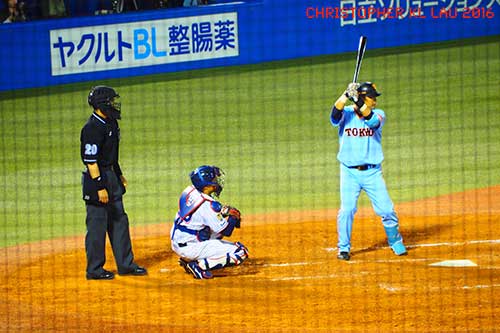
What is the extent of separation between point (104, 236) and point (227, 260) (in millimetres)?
1101

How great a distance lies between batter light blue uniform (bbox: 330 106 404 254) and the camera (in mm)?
9086

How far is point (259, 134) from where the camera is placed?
50.7 feet

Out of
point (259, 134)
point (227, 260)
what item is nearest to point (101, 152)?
point (227, 260)

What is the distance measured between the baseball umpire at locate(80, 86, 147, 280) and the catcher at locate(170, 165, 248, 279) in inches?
19.6

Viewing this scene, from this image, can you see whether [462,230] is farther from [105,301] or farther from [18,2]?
[18,2]

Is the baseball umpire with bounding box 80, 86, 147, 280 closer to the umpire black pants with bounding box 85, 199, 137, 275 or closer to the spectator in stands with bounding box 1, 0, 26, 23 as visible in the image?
the umpire black pants with bounding box 85, 199, 137, 275

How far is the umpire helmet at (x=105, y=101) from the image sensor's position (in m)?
8.77

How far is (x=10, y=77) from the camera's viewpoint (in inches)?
663

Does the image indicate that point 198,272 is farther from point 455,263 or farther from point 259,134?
point 259,134

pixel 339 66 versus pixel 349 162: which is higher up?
pixel 339 66

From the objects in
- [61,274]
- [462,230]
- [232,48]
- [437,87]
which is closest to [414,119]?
[437,87]

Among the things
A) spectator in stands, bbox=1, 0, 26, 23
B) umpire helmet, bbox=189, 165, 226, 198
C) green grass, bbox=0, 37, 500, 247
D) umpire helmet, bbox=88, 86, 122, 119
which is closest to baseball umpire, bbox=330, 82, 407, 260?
umpire helmet, bbox=189, 165, 226, 198

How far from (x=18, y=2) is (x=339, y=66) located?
5741 mm

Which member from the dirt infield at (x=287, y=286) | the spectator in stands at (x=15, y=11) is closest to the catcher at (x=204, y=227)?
the dirt infield at (x=287, y=286)
